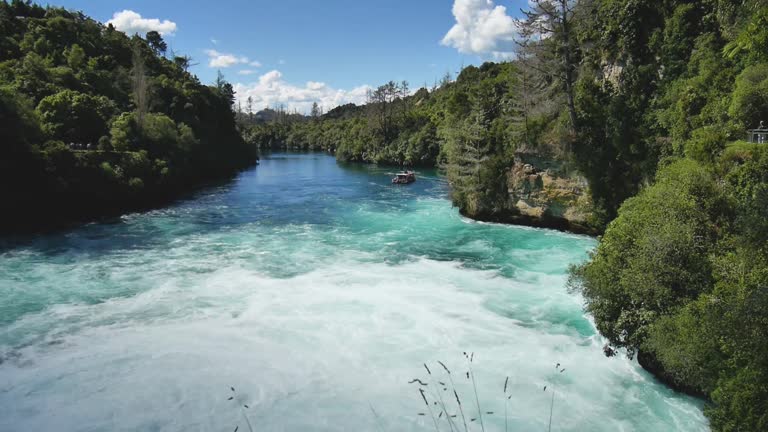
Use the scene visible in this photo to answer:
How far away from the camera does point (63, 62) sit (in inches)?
2571

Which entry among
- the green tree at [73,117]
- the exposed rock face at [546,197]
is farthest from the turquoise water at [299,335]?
the green tree at [73,117]

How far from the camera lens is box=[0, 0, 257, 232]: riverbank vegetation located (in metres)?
34.1

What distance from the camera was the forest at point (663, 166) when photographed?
11.0 metres

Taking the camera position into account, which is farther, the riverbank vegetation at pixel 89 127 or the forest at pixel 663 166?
the riverbank vegetation at pixel 89 127

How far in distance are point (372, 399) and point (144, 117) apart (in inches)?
2094

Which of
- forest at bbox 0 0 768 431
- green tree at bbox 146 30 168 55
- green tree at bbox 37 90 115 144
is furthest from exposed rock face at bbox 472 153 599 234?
green tree at bbox 146 30 168 55

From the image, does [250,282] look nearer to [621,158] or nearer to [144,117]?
[621,158]

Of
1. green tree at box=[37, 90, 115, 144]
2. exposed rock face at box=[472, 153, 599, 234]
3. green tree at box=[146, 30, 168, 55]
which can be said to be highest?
green tree at box=[146, 30, 168, 55]

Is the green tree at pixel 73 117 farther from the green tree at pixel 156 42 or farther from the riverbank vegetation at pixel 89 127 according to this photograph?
the green tree at pixel 156 42

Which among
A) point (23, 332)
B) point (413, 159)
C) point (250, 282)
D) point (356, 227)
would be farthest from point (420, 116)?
point (23, 332)

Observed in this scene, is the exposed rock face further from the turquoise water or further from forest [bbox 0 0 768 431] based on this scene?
the turquoise water

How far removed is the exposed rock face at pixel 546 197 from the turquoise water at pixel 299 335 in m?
1.56

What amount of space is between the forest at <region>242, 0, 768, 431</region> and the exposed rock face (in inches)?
21.7

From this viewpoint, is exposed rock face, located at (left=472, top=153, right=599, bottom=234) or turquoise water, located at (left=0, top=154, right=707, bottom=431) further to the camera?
exposed rock face, located at (left=472, top=153, right=599, bottom=234)
